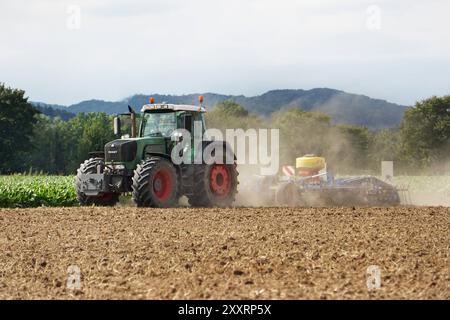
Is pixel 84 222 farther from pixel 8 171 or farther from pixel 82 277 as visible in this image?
pixel 8 171

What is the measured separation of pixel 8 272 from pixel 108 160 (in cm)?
913

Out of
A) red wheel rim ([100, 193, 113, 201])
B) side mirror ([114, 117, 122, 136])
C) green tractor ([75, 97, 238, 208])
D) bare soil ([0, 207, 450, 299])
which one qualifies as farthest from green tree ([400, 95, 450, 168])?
bare soil ([0, 207, 450, 299])

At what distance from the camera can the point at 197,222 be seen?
1518cm

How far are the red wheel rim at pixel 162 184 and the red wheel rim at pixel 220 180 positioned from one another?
1513mm

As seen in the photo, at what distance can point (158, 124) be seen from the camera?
63.8 feet

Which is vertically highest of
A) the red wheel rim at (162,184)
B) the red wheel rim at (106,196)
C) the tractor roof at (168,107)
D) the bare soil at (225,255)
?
the tractor roof at (168,107)

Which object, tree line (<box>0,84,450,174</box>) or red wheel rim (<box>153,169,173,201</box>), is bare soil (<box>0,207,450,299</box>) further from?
tree line (<box>0,84,450,174</box>)

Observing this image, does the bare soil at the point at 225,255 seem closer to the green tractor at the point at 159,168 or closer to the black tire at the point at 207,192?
the green tractor at the point at 159,168

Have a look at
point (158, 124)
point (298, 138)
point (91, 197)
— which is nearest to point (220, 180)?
point (158, 124)

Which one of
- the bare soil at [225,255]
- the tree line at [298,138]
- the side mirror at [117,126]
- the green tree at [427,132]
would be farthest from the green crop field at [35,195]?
the green tree at [427,132]

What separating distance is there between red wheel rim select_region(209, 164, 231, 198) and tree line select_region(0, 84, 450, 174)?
61.5ft

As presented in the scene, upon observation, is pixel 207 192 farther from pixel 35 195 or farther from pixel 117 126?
pixel 35 195

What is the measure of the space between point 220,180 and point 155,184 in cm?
237

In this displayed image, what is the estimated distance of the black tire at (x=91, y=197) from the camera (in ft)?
62.6
